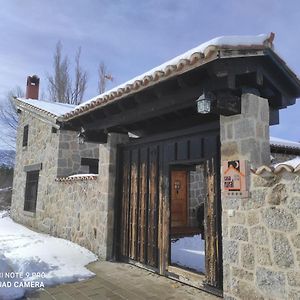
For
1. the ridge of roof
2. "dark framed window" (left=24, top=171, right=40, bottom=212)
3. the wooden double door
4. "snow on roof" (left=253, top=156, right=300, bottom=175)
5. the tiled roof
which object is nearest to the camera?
"snow on roof" (left=253, top=156, right=300, bottom=175)

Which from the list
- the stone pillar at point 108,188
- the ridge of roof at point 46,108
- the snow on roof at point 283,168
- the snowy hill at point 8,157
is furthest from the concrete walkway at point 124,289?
the snowy hill at point 8,157

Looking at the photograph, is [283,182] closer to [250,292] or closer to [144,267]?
[250,292]

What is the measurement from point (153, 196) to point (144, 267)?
1.34 meters

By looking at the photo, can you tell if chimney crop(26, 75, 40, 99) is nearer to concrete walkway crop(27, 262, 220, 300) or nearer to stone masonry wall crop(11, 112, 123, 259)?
stone masonry wall crop(11, 112, 123, 259)

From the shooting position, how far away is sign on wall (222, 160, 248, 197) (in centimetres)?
413

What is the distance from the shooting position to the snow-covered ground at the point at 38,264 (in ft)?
16.6

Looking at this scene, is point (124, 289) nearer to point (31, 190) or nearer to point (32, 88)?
point (31, 190)

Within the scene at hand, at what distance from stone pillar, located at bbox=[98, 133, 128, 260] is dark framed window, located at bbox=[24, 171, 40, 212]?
593 centimetres

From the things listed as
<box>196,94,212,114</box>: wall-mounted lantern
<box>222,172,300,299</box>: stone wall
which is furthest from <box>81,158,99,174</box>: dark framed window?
<box>196,94,212,114</box>: wall-mounted lantern

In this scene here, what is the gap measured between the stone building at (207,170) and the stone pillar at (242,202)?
0.04 feet

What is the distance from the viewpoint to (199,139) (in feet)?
17.3

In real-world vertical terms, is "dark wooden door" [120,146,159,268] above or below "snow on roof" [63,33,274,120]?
below

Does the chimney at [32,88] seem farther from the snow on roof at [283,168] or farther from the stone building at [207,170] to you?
the snow on roof at [283,168]

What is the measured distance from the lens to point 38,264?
5.96 metres
